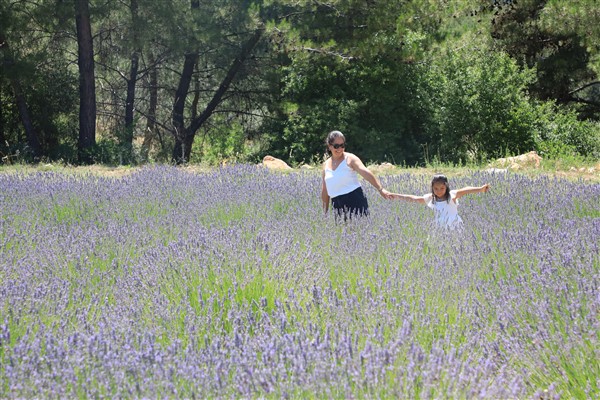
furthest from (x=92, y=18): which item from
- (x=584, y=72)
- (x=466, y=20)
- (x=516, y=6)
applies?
(x=584, y=72)

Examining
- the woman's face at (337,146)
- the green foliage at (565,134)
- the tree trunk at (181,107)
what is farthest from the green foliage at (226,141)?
the woman's face at (337,146)

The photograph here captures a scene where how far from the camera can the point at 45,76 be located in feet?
59.3

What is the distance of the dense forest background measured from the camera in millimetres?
16344

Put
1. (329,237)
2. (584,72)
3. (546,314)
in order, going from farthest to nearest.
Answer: (584,72) → (329,237) → (546,314)

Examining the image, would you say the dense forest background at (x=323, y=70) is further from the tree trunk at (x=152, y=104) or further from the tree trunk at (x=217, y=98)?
the tree trunk at (x=152, y=104)

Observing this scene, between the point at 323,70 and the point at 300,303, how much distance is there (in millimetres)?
13619

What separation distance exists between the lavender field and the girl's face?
0.72 feet

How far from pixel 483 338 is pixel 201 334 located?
1.32 m

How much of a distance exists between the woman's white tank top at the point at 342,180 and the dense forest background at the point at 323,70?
9058mm

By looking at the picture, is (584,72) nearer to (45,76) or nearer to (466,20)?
(466,20)

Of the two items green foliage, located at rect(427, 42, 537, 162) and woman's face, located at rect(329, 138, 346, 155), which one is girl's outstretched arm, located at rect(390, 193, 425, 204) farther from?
green foliage, located at rect(427, 42, 537, 162)

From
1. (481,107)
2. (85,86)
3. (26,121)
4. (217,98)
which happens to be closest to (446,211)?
(481,107)

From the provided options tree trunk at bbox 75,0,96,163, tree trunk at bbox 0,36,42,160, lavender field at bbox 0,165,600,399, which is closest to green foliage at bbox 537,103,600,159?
tree trunk at bbox 75,0,96,163

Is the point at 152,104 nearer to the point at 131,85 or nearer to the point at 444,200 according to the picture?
the point at 131,85
